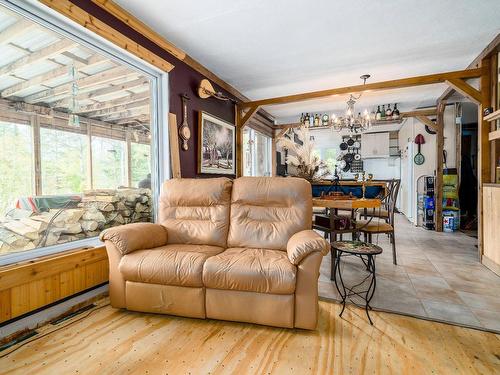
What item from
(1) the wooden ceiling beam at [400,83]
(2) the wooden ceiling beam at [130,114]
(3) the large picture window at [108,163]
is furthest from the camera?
(1) the wooden ceiling beam at [400,83]

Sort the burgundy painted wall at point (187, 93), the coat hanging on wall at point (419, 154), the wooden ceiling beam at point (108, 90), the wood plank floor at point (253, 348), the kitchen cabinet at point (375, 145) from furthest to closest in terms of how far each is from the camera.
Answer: the kitchen cabinet at point (375, 145), the coat hanging on wall at point (419, 154), the burgundy painted wall at point (187, 93), the wooden ceiling beam at point (108, 90), the wood plank floor at point (253, 348)

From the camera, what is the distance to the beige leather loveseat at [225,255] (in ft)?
5.56

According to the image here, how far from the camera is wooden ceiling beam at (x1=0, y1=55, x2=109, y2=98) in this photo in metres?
1.79

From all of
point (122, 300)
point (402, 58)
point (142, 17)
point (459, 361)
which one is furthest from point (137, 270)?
point (402, 58)

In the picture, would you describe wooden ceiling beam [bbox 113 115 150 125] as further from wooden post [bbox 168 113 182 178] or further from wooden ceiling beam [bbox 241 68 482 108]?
wooden ceiling beam [bbox 241 68 482 108]

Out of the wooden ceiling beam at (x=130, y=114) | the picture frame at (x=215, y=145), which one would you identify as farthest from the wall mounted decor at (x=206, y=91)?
the wooden ceiling beam at (x=130, y=114)

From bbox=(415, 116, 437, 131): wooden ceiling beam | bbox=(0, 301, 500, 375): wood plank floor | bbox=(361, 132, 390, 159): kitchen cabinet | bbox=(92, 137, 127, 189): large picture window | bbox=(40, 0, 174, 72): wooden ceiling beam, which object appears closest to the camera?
bbox=(0, 301, 500, 375): wood plank floor

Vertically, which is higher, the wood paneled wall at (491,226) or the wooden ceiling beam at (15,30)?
the wooden ceiling beam at (15,30)

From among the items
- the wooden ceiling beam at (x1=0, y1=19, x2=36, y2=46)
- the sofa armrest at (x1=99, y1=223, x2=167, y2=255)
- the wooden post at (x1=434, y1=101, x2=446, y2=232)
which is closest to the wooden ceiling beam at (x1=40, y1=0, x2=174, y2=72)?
the wooden ceiling beam at (x1=0, y1=19, x2=36, y2=46)

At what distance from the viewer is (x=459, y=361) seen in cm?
144

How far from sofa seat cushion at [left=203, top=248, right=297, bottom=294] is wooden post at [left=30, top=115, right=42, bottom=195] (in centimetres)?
Result: 142

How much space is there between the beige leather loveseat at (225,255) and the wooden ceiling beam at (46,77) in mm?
1158

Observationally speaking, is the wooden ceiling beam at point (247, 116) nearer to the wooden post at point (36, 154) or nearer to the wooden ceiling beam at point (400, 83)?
the wooden ceiling beam at point (400, 83)

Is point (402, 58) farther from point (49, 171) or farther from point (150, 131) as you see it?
point (49, 171)
